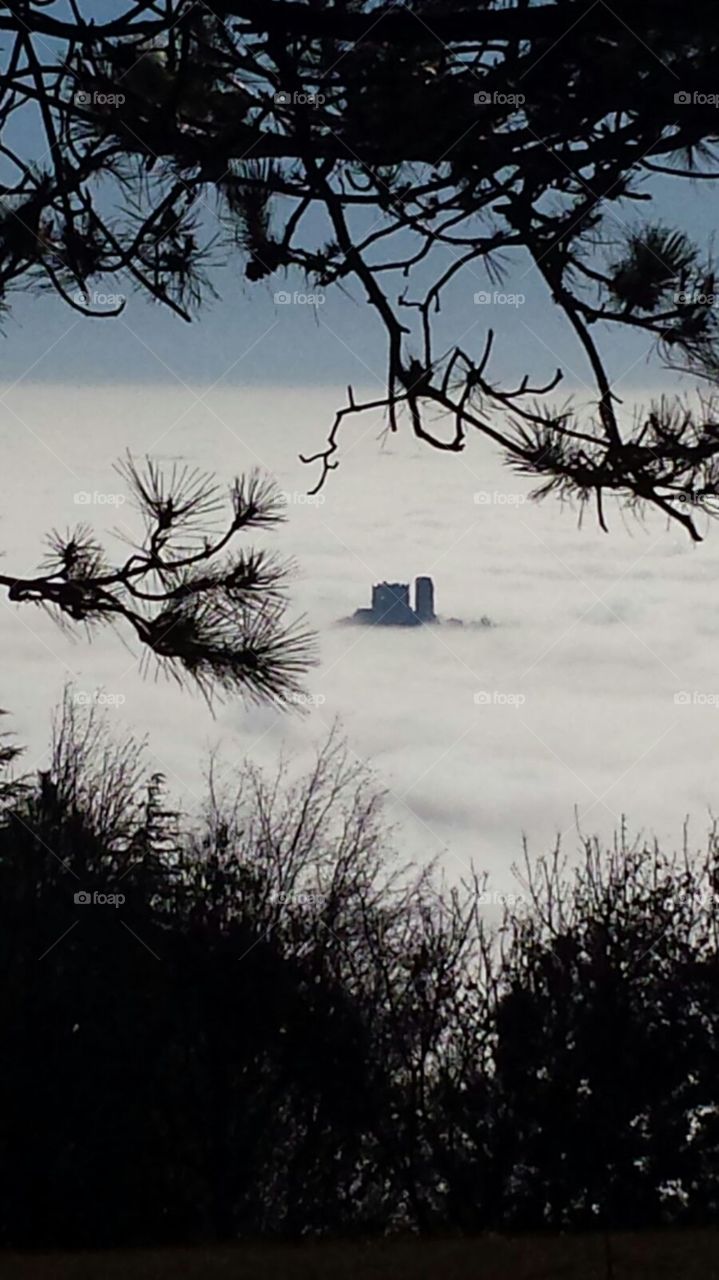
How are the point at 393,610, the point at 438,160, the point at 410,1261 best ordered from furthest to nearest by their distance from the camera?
the point at 393,610 → the point at 438,160 → the point at 410,1261

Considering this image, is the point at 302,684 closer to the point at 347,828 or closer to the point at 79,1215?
the point at 79,1215

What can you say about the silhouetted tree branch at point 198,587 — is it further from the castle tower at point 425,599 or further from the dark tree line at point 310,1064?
the dark tree line at point 310,1064

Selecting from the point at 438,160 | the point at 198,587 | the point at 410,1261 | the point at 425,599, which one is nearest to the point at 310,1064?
the point at 425,599

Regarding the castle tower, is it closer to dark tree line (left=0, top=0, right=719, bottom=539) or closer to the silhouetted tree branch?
dark tree line (left=0, top=0, right=719, bottom=539)

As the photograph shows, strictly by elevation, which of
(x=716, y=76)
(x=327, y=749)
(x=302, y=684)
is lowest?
(x=302, y=684)

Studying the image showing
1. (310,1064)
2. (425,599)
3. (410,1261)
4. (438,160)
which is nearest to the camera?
(410,1261)

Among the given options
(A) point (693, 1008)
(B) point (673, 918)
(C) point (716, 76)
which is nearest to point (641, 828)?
(B) point (673, 918)

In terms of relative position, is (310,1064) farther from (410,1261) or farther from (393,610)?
(410,1261)
